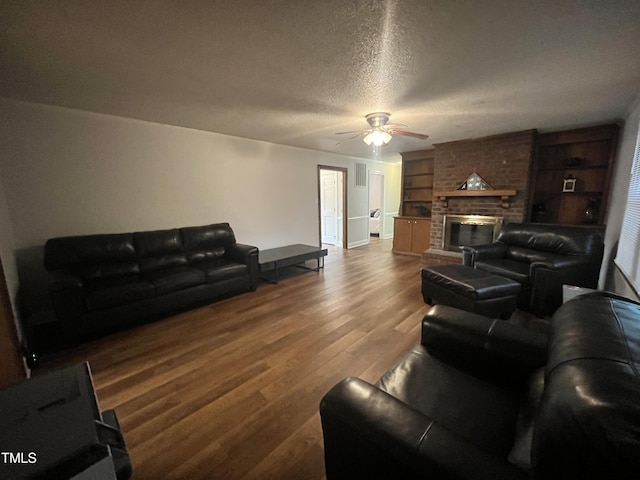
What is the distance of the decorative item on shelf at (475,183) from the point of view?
4598mm

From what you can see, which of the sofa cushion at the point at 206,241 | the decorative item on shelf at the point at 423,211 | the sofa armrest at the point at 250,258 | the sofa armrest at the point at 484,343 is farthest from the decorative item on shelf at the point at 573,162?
the sofa cushion at the point at 206,241

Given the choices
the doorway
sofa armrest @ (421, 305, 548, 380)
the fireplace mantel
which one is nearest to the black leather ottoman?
sofa armrest @ (421, 305, 548, 380)

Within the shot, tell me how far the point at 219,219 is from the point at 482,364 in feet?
12.9

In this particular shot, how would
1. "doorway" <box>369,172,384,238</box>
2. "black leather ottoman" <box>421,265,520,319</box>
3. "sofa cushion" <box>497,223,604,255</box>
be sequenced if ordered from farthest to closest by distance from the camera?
"doorway" <box>369,172,384,238</box> < "sofa cushion" <box>497,223,604,255</box> < "black leather ottoman" <box>421,265,520,319</box>

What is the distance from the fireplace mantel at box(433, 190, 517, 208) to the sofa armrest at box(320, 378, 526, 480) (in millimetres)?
4578

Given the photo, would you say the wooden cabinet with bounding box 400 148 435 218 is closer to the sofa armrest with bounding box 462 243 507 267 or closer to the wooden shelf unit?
the wooden shelf unit

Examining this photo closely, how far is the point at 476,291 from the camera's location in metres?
2.65

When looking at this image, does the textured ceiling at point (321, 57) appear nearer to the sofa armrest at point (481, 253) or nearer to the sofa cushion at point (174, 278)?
the sofa armrest at point (481, 253)

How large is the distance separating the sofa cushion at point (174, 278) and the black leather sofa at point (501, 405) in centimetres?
259

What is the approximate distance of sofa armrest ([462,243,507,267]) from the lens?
Result: 12.1 feet

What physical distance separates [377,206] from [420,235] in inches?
118

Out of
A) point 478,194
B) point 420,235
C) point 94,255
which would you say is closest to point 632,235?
point 478,194

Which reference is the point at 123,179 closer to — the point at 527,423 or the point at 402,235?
the point at 527,423

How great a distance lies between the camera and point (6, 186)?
2637 mm
